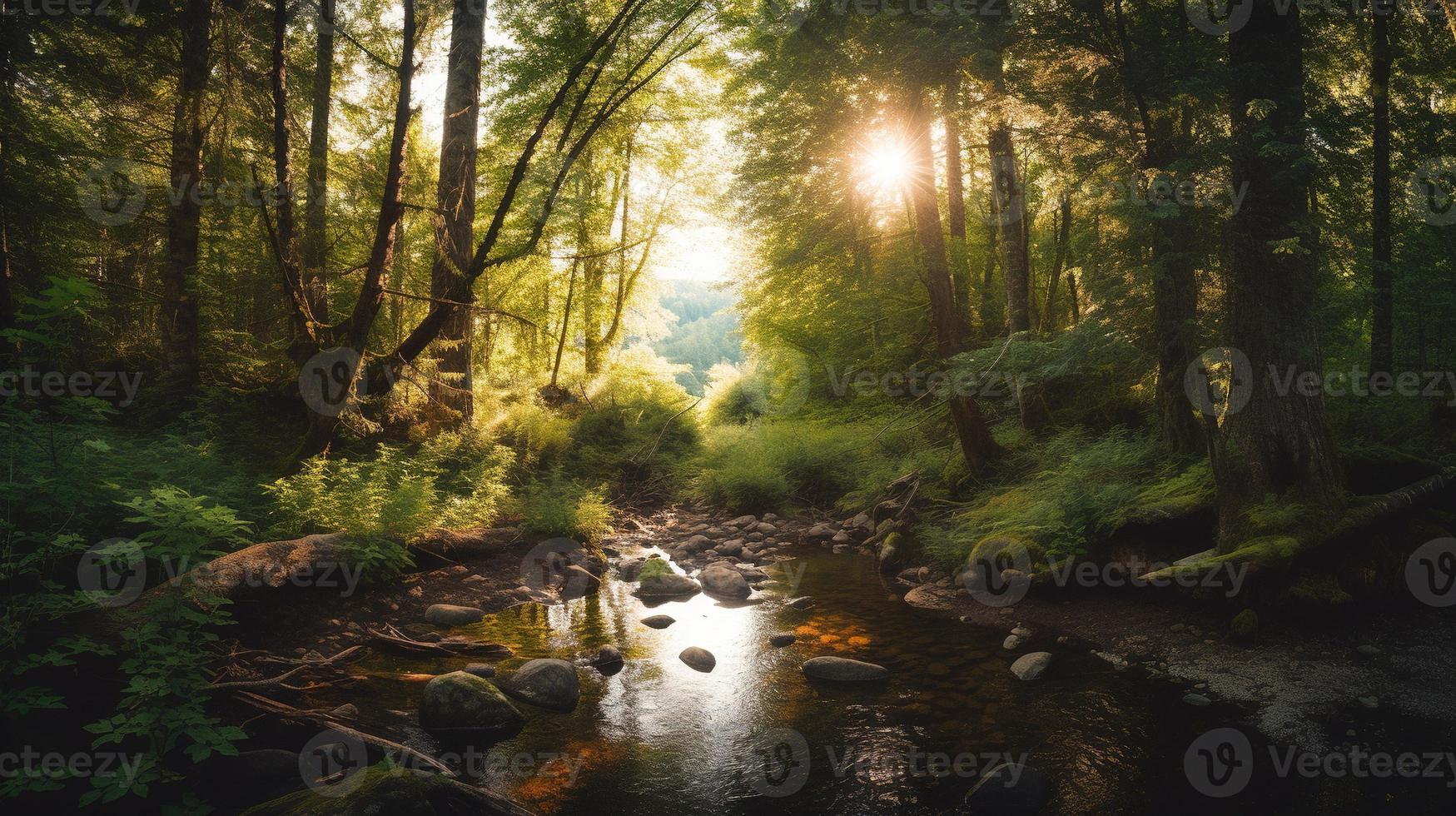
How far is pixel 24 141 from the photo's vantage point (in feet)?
21.8

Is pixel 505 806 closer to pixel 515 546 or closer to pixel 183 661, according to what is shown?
pixel 183 661

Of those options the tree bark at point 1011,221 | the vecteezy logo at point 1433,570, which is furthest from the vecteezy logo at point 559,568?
the vecteezy logo at point 1433,570

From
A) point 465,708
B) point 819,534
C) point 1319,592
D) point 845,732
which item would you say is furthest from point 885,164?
point 465,708

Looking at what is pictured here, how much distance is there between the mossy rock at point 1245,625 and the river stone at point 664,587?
5.50m

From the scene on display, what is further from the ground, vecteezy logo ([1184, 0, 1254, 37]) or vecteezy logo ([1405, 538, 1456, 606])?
vecteezy logo ([1184, 0, 1254, 37])

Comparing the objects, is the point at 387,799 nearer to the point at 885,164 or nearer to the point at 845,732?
the point at 845,732

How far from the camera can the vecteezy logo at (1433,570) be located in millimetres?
5730

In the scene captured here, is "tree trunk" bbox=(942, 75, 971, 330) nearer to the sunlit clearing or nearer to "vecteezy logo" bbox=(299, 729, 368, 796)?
the sunlit clearing

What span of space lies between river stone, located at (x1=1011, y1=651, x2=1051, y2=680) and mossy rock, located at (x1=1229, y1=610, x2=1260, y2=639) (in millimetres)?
1601

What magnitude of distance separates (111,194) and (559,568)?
7.61 m

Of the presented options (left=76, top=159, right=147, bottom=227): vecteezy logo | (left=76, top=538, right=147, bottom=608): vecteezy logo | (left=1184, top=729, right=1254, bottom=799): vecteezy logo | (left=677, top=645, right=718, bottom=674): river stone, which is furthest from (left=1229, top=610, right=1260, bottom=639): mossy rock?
(left=76, top=159, right=147, bottom=227): vecteezy logo

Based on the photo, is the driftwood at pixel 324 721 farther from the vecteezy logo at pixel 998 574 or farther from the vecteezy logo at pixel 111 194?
the vecteezy logo at pixel 111 194

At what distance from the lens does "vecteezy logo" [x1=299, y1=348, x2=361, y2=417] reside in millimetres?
6781

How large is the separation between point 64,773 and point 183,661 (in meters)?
0.55
